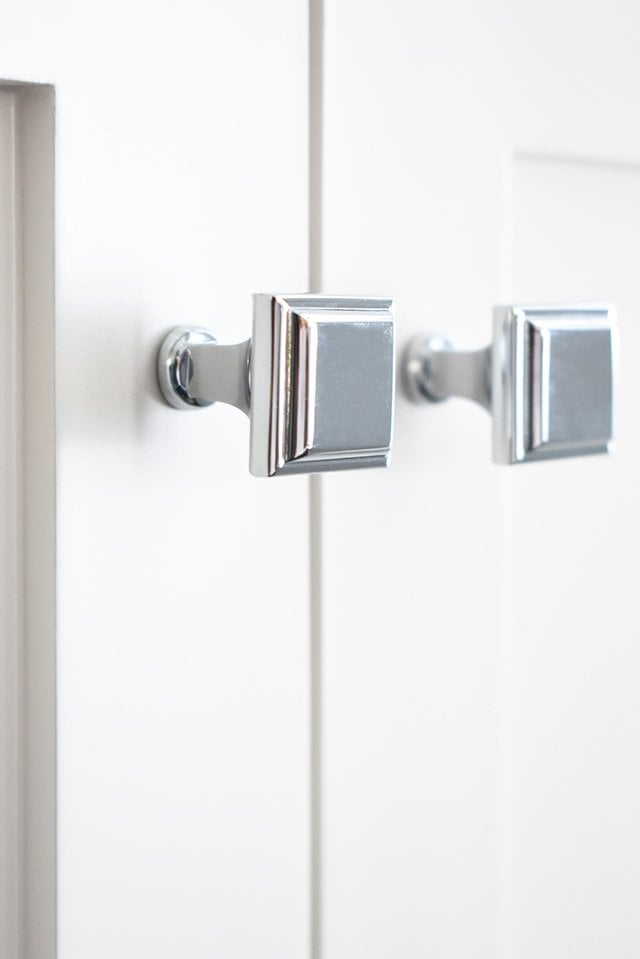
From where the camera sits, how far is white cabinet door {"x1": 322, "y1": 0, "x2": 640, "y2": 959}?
33 centimetres

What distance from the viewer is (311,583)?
32 centimetres

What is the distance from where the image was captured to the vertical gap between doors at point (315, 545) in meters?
0.31

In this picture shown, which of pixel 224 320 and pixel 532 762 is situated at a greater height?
pixel 224 320

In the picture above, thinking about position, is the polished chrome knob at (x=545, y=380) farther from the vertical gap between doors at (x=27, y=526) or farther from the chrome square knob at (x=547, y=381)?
the vertical gap between doors at (x=27, y=526)

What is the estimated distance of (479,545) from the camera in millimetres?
360

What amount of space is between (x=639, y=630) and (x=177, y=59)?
0.78ft

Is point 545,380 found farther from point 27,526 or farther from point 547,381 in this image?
point 27,526

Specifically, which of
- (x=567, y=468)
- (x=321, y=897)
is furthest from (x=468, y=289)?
(x=321, y=897)

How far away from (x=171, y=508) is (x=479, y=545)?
11cm

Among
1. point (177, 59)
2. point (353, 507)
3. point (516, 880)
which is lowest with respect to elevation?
point (516, 880)

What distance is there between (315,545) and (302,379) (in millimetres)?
73

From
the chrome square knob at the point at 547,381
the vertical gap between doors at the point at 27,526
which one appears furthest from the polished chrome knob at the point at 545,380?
the vertical gap between doors at the point at 27,526

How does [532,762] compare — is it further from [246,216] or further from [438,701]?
[246,216]

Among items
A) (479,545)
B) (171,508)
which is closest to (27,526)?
(171,508)
